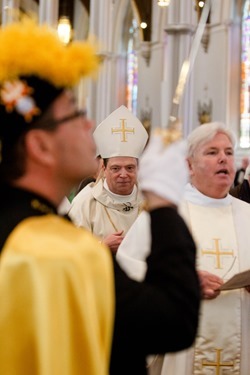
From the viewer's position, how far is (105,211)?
16.9 feet

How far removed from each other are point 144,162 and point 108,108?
824 inches

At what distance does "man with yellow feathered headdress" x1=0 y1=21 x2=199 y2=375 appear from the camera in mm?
1706

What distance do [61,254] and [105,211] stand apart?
3464 millimetres

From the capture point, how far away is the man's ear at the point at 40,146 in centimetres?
186

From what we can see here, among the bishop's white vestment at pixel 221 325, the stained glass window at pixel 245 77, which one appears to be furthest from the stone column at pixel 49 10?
the bishop's white vestment at pixel 221 325

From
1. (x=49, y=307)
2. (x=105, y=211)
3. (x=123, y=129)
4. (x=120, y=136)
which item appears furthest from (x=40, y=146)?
(x=123, y=129)

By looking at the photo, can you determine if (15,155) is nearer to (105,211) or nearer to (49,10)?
(105,211)

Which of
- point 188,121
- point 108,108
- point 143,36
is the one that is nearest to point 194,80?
point 188,121

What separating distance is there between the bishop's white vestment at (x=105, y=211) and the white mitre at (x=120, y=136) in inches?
9.8

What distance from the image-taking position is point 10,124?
6.19ft

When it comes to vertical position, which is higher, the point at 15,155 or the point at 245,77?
the point at 15,155

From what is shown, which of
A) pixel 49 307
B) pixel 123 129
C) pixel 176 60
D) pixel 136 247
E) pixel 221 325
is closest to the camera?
pixel 49 307

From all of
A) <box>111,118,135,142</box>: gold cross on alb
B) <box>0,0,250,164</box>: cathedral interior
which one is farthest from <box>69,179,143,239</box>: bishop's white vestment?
<box>0,0,250,164</box>: cathedral interior

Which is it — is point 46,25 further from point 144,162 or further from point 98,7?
point 98,7
